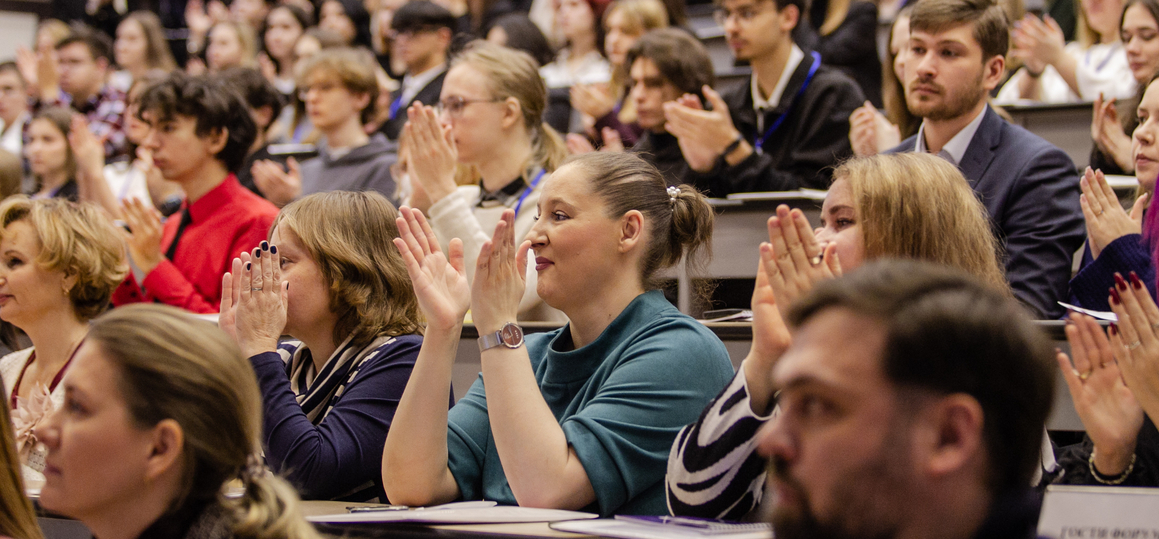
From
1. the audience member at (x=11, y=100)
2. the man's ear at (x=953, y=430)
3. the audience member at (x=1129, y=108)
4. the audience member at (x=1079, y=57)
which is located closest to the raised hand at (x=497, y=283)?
the man's ear at (x=953, y=430)

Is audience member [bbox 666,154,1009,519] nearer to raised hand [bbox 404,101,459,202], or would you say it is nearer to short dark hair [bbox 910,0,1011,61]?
short dark hair [bbox 910,0,1011,61]

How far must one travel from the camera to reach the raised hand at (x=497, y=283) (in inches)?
68.7

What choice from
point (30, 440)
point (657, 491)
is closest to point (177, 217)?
point (30, 440)

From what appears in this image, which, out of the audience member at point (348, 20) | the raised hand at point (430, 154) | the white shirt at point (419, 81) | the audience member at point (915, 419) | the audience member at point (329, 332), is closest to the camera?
the audience member at point (915, 419)

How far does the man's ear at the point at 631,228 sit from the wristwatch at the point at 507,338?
0.30 metres

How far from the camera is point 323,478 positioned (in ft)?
6.13

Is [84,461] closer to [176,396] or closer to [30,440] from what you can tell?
[176,396]

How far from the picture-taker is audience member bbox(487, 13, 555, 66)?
496 cm

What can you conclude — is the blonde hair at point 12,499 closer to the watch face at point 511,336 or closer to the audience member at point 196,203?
the watch face at point 511,336

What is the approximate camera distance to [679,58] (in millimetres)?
3482

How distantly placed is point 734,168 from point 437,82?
5.90 feet

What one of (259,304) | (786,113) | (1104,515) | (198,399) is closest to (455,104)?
(786,113)

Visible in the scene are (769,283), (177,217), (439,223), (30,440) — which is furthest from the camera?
(177,217)

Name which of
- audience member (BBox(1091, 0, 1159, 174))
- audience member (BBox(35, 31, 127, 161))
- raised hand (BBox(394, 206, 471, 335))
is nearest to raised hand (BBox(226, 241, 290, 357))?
raised hand (BBox(394, 206, 471, 335))
